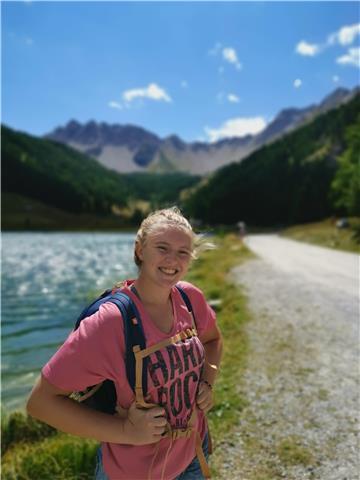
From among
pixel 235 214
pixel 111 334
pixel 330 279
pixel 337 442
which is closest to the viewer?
pixel 111 334

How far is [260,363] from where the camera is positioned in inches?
353

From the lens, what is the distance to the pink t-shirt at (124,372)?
227 cm

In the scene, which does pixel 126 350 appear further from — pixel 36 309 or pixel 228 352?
pixel 36 309

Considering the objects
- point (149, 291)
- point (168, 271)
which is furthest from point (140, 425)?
point (168, 271)

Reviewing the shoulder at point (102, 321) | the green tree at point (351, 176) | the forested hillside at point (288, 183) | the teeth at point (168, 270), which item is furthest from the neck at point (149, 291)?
the forested hillside at point (288, 183)

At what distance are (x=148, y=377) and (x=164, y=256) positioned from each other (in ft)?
2.53

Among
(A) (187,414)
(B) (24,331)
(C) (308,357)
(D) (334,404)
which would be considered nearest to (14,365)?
(B) (24,331)

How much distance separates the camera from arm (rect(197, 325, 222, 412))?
276 centimetres

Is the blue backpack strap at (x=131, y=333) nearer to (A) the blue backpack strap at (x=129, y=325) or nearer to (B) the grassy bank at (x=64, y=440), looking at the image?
(A) the blue backpack strap at (x=129, y=325)

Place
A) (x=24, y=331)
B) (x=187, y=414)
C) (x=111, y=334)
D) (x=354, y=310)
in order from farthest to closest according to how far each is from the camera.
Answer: (x=24, y=331) → (x=354, y=310) → (x=187, y=414) → (x=111, y=334)

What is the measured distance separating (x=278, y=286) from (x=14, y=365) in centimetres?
1132

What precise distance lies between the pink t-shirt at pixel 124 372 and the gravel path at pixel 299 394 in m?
3.21

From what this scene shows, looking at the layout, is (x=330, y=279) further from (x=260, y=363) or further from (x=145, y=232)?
(x=145, y=232)

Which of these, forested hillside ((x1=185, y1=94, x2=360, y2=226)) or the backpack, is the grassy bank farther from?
forested hillside ((x1=185, y1=94, x2=360, y2=226))
